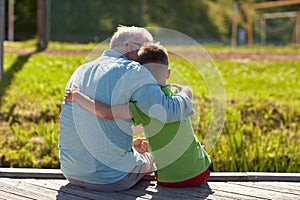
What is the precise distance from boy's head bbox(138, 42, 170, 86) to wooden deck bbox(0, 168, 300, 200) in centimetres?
63

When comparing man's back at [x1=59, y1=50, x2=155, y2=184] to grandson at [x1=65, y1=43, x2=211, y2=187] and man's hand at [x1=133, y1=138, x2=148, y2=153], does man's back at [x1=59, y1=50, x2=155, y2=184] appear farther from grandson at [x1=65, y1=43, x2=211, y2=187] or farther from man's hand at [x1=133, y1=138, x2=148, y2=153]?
man's hand at [x1=133, y1=138, x2=148, y2=153]

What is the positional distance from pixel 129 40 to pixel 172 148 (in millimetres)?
644

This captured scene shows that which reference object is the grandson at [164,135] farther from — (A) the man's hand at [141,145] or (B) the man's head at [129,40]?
(A) the man's hand at [141,145]

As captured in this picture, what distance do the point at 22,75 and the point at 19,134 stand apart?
2305 millimetres

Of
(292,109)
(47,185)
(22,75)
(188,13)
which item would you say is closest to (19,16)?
(188,13)

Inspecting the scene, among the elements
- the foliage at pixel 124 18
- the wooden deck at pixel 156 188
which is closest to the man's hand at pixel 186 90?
the wooden deck at pixel 156 188

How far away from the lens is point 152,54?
3.16 metres

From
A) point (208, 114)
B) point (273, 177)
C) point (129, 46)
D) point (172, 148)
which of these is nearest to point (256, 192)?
point (273, 177)

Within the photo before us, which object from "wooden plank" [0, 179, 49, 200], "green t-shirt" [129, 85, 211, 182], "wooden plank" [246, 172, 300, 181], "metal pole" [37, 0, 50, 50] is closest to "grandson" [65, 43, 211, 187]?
"green t-shirt" [129, 85, 211, 182]

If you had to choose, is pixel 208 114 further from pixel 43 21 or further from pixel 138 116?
pixel 43 21

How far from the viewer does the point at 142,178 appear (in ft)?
11.6

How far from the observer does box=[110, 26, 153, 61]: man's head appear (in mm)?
3201

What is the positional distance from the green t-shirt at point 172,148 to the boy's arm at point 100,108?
0.05 metres

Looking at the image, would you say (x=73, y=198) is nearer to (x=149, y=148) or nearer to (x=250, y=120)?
(x=149, y=148)
